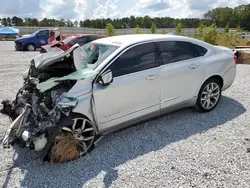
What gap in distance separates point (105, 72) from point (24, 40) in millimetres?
14230

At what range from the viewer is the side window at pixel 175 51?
12.9 ft

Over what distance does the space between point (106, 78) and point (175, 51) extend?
4.94 feet

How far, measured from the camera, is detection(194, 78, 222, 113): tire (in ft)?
14.5

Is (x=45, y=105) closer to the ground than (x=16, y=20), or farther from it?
closer to the ground

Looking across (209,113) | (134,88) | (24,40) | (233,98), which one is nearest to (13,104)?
(134,88)

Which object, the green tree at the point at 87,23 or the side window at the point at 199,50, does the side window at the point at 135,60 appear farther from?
the green tree at the point at 87,23

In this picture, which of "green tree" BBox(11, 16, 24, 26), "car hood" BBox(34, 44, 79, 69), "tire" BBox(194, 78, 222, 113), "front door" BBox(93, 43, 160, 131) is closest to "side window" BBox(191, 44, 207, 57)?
"tire" BBox(194, 78, 222, 113)

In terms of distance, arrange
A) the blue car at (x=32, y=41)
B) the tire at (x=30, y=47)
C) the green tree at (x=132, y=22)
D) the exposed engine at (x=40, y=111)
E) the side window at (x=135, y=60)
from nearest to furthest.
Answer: the exposed engine at (x=40, y=111)
the side window at (x=135, y=60)
the blue car at (x=32, y=41)
the tire at (x=30, y=47)
the green tree at (x=132, y=22)

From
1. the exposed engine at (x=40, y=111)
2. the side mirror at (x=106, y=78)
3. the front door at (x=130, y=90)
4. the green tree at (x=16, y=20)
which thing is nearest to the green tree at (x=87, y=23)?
the green tree at (x=16, y=20)

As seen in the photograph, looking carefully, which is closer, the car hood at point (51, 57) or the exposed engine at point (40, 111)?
the exposed engine at point (40, 111)

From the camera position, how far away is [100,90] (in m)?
3.28

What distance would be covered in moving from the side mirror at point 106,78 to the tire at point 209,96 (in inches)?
77.0

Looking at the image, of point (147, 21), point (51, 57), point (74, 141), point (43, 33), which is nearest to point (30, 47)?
point (43, 33)

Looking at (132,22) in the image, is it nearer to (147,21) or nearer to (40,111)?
(147,21)
